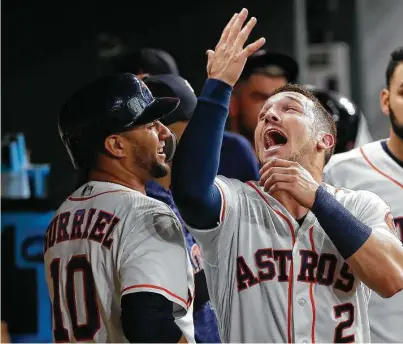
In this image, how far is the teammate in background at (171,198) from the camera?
250cm

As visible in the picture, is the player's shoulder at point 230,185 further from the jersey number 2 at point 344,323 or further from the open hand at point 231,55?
the jersey number 2 at point 344,323

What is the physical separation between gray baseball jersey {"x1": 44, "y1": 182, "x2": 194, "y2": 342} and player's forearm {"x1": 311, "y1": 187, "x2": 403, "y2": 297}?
1.27 feet

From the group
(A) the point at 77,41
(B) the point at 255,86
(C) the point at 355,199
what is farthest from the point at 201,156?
(A) the point at 77,41

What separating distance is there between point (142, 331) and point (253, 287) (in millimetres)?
279

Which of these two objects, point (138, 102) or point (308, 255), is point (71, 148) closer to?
point (138, 102)

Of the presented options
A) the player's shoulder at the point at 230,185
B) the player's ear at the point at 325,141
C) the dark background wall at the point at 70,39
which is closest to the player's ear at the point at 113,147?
the player's shoulder at the point at 230,185

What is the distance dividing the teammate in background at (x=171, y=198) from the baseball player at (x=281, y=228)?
40 centimetres

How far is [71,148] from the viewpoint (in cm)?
230

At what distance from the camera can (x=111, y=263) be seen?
212cm

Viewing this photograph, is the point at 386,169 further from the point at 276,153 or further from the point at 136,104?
the point at 136,104

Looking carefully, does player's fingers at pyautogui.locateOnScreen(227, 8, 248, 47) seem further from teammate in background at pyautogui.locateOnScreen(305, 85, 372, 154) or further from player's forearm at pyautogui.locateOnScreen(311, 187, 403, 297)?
teammate in background at pyautogui.locateOnScreen(305, 85, 372, 154)

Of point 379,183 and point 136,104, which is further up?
point 136,104

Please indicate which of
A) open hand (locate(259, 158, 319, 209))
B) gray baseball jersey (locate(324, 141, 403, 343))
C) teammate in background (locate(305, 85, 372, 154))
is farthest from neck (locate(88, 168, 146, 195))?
teammate in background (locate(305, 85, 372, 154))

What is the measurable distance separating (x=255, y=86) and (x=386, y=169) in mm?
848
